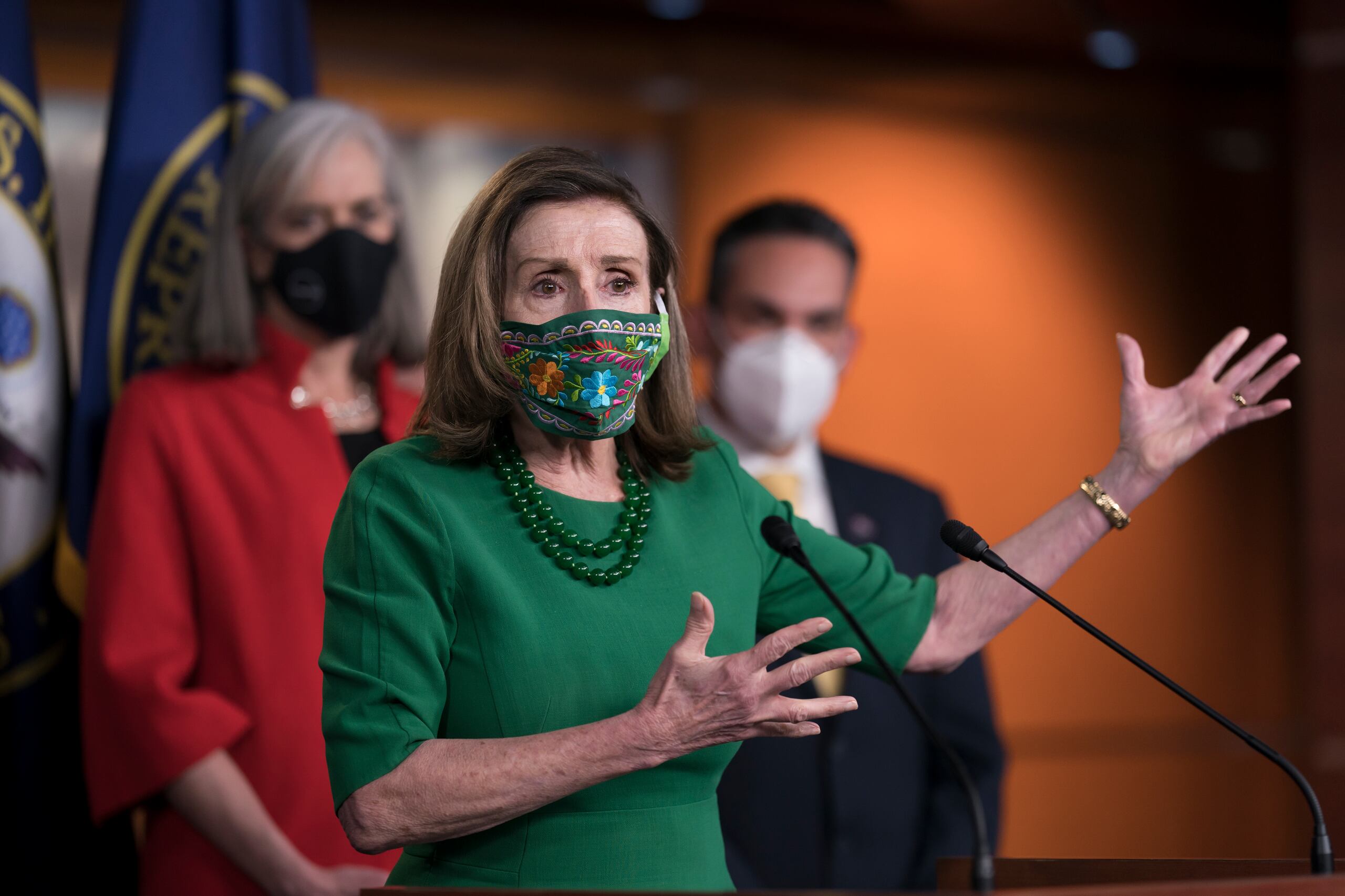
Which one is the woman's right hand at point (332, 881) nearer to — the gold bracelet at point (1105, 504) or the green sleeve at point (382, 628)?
the green sleeve at point (382, 628)

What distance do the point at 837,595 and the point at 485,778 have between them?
0.60m

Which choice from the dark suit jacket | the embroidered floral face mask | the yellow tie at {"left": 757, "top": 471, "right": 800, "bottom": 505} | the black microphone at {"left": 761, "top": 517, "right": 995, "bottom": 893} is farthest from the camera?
the yellow tie at {"left": 757, "top": 471, "right": 800, "bottom": 505}

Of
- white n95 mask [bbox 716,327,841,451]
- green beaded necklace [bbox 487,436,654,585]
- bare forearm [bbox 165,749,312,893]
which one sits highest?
white n95 mask [bbox 716,327,841,451]

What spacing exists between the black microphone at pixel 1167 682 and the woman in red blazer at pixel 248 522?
45.5 inches

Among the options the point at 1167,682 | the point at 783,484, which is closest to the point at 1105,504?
the point at 1167,682

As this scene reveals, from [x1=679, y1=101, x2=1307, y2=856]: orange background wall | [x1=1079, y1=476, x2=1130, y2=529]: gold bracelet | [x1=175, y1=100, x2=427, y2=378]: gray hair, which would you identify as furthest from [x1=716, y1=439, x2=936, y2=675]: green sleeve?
[x1=679, y1=101, x2=1307, y2=856]: orange background wall

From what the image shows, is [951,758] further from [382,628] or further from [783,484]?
[783,484]

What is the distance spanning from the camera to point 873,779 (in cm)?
271

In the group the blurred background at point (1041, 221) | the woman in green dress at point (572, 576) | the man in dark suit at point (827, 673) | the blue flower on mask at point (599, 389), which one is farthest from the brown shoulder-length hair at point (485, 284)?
the blurred background at point (1041, 221)

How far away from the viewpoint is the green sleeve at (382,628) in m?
1.42

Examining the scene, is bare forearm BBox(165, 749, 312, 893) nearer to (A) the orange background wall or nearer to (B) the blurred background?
(B) the blurred background

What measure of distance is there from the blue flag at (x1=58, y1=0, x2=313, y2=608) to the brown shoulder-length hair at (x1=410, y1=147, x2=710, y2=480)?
A: 1.24 m

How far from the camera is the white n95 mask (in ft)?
9.55

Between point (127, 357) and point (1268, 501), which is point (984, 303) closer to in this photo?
point (1268, 501)
